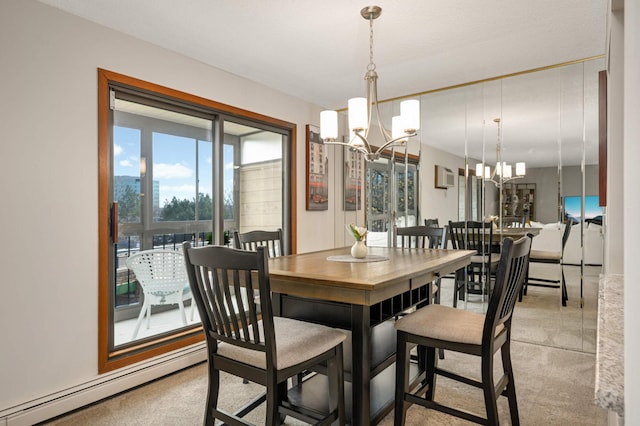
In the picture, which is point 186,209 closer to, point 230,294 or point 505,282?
point 230,294

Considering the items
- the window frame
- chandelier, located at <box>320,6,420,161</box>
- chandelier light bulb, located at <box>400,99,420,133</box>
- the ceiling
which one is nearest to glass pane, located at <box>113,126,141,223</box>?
the window frame

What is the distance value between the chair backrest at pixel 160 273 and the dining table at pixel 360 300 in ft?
3.85

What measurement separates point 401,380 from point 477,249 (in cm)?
214

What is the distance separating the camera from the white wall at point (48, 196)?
2045 mm

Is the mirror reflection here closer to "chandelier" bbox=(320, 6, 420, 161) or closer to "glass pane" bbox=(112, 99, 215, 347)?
"chandelier" bbox=(320, 6, 420, 161)

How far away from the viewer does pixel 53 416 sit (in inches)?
84.4

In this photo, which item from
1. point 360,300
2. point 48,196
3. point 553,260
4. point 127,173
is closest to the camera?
point 360,300

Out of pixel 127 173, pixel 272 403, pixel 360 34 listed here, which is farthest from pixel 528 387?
pixel 127 173

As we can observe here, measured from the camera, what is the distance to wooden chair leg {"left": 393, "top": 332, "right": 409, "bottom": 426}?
71.9 inches

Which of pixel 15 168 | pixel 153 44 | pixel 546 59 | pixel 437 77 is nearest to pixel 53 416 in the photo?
pixel 15 168

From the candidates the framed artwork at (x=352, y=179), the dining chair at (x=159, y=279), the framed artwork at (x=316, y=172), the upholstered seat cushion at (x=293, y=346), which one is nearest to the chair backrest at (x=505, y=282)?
the upholstered seat cushion at (x=293, y=346)

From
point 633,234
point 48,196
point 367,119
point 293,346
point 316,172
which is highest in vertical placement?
point 367,119

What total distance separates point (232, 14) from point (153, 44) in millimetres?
741

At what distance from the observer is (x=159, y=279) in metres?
3.01
